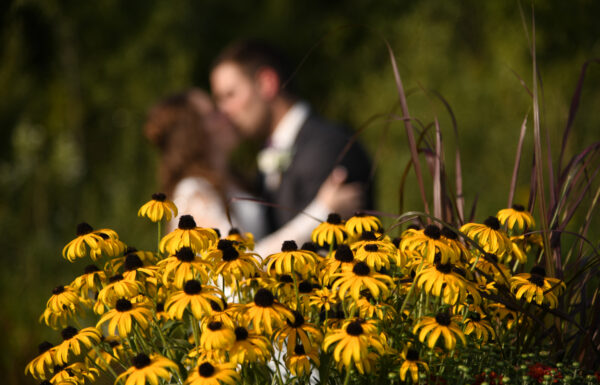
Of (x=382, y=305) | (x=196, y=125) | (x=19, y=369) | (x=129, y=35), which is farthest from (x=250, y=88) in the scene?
(x=129, y=35)

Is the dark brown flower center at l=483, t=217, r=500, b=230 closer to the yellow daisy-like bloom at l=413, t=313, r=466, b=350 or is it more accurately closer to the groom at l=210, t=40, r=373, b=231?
the yellow daisy-like bloom at l=413, t=313, r=466, b=350

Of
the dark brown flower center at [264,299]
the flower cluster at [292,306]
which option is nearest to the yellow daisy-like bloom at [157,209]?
the flower cluster at [292,306]

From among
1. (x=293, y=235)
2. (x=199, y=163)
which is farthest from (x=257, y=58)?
(x=293, y=235)

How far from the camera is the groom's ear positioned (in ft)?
14.2

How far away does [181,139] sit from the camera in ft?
13.3

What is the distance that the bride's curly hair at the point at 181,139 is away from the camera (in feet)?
13.4

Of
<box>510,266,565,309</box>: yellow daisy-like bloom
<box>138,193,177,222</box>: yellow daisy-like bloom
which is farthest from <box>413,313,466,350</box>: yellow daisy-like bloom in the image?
<box>138,193,177,222</box>: yellow daisy-like bloom

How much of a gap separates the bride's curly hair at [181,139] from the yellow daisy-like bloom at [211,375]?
10.4 feet

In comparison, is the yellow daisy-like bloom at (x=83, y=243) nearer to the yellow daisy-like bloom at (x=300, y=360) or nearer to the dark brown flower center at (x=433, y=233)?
the yellow daisy-like bloom at (x=300, y=360)

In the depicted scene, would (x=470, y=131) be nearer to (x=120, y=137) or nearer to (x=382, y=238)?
(x=120, y=137)

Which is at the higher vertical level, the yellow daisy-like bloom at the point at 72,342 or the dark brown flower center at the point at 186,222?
the dark brown flower center at the point at 186,222

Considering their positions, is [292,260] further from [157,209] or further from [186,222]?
[157,209]

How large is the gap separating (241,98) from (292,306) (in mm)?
3327

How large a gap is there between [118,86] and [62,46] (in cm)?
93
